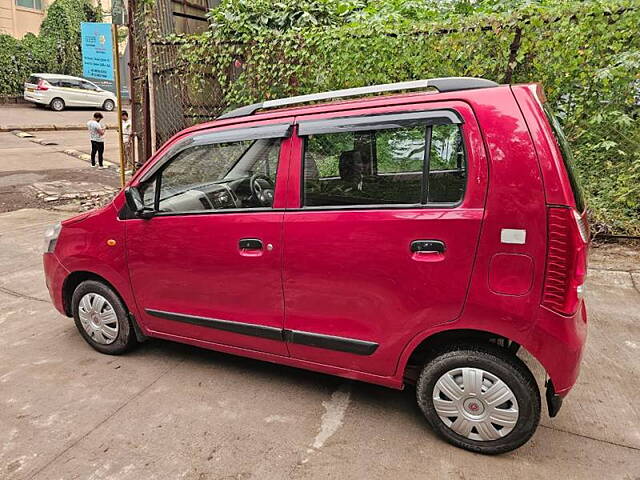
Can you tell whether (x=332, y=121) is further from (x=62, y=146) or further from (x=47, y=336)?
(x=62, y=146)

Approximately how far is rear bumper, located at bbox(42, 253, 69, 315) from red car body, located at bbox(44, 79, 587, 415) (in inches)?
18.7

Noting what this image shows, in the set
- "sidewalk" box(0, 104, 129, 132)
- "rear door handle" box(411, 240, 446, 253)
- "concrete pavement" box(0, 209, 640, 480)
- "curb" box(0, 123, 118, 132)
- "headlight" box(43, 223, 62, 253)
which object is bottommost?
"concrete pavement" box(0, 209, 640, 480)

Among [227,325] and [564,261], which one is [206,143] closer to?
[227,325]

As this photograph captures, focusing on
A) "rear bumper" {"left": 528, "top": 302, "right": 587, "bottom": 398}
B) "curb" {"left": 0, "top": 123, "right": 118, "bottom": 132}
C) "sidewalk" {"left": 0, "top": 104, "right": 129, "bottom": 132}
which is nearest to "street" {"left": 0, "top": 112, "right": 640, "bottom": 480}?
"rear bumper" {"left": 528, "top": 302, "right": 587, "bottom": 398}

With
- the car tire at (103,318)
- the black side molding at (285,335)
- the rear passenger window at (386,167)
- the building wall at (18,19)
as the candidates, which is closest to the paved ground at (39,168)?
the car tire at (103,318)

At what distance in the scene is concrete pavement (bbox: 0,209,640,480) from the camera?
2.37 meters

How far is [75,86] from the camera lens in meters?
24.0

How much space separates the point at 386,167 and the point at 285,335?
1126 millimetres

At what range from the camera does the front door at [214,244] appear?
9.14 feet

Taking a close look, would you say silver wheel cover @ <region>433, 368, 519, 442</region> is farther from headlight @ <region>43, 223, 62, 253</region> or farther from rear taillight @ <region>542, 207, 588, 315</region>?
headlight @ <region>43, 223, 62, 253</region>

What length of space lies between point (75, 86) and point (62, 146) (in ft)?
34.0

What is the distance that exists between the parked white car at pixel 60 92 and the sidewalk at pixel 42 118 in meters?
0.43

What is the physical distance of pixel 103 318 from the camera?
3.51 m

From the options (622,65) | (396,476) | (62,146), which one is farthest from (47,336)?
(62,146)
